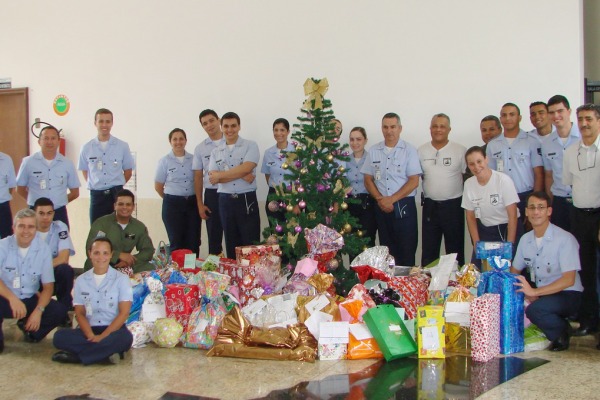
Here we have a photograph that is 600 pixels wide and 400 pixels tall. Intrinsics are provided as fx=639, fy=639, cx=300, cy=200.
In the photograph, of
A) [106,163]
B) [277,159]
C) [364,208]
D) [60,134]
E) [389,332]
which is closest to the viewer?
[389,332]

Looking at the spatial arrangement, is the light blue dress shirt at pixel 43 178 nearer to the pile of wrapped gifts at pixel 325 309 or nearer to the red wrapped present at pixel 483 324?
the pile of wrapped gifts at pixel 325 309

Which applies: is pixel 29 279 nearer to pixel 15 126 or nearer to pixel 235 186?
pixel 235 186

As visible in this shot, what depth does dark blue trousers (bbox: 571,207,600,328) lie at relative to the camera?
14.3 ft

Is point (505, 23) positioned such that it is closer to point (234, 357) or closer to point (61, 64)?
point (234, 357)

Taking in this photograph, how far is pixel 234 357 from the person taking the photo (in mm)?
4105

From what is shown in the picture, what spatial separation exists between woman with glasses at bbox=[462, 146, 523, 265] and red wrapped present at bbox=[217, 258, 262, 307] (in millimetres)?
1709

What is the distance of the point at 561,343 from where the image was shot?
13.4 feet

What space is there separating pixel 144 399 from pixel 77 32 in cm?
628

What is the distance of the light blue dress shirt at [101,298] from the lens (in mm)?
4117

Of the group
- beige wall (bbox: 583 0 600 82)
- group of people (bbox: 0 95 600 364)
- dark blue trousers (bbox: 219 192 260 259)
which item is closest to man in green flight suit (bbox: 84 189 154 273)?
group of people (bbox: 0 95 600 364)

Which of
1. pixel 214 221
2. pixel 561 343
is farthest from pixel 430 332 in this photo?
pixel 214 221

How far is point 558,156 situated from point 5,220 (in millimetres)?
4805

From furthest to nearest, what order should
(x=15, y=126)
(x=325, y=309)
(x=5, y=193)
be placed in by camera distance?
(x=15, y=126)
(x=5, y=193)
(x=325, y=309)

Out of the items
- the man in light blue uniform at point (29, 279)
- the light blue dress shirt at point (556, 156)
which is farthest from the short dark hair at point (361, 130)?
the man in light blue uniform at point (29, 279)
